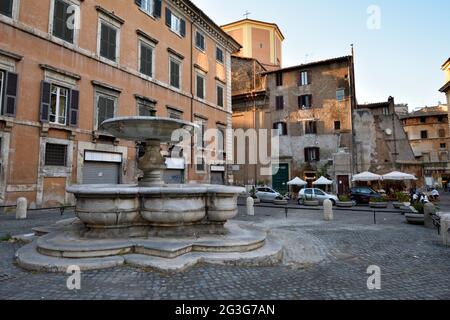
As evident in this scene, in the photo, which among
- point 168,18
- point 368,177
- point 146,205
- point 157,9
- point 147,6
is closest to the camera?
point 146,205

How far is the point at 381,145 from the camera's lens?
89.9 feet

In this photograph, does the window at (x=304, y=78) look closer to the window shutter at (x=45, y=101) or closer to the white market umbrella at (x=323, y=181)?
the white market umbrella at (x=323, y=181)

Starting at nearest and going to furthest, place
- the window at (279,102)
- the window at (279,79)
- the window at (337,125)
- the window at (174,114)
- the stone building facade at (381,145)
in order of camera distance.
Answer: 1. the window at (174,114)
2. the stone building facade at (381,145)
3. the window at (337,125)
4. the window at (279,102)
5. the window at (279,79)

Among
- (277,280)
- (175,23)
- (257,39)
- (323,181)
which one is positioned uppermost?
(257,39)

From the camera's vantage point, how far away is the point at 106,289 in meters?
3.76

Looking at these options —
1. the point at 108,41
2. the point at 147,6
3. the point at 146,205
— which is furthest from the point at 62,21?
the point at 146,205

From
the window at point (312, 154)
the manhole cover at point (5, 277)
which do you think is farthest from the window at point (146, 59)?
the window at point (312, 154)

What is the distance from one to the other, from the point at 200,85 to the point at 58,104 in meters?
11.6

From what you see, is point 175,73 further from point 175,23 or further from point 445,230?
point 445,230

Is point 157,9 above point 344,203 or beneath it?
above

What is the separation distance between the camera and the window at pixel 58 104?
13.2 m

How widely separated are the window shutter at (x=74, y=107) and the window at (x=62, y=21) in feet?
8.41

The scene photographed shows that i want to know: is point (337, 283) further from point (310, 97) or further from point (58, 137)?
point (310, 97)

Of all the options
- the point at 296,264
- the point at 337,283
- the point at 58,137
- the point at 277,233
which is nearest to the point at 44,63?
the point at 58,137
